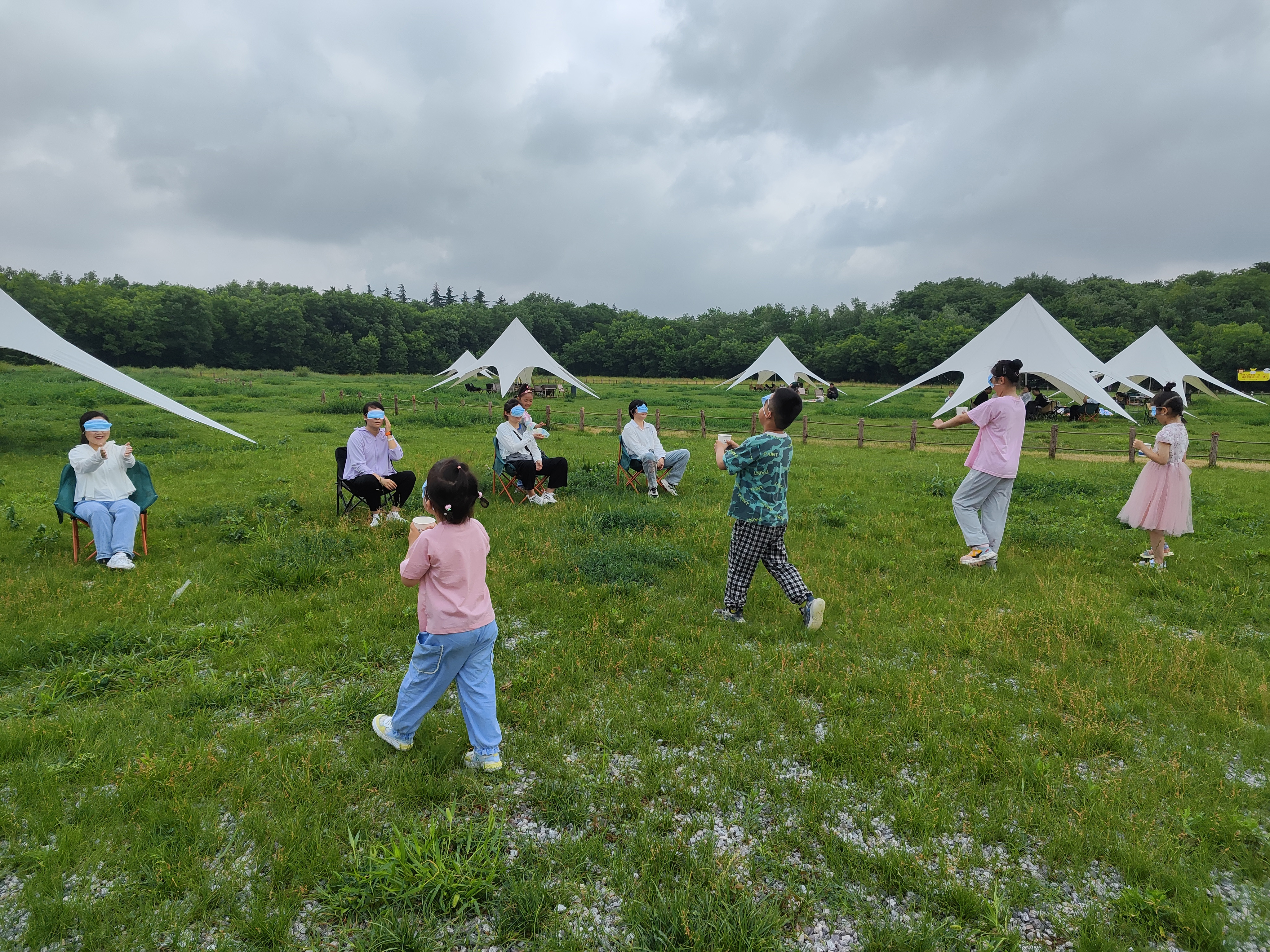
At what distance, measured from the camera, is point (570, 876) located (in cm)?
228

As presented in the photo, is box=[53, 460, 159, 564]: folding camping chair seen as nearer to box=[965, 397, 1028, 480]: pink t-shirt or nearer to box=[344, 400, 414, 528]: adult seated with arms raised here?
box=[344, 400, 414, 528]: adult seated with arms raised

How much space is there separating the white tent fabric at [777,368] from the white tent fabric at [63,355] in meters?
26.8

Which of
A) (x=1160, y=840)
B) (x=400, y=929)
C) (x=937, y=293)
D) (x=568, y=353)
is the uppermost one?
(x=937, y=293)

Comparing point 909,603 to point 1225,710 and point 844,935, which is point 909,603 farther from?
point 844,935

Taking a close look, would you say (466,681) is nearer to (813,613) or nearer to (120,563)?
(813,613)

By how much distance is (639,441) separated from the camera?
8.38m

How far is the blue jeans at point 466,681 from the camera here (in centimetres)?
281

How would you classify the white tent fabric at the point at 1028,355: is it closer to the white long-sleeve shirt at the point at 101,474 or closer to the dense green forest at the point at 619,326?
the white long-sleeve shirt at the point at 101,474

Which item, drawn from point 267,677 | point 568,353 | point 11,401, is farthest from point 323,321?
point 267,677

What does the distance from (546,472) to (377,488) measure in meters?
2.08

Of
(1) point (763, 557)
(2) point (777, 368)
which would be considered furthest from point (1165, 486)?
(2) point (777, 368)

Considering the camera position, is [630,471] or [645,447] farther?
[630,471]

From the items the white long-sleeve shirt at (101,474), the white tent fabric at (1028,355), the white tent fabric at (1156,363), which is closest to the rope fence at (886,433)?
the white tent fabric at (1028,355)

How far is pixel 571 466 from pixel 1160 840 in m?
8.88
